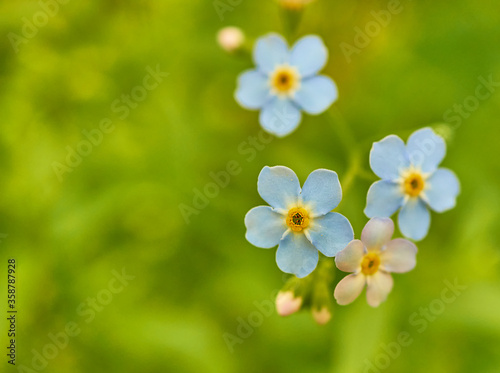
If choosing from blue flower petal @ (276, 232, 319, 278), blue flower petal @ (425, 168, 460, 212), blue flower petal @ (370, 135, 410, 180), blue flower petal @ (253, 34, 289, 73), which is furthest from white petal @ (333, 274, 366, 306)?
blue flower petal @ (253, 34, 289, 73)

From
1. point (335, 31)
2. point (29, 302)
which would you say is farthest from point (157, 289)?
point (335, 31)

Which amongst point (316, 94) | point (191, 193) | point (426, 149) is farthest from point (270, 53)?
point (426, 149)

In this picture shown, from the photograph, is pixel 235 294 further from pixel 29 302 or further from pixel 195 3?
pixel 195 3

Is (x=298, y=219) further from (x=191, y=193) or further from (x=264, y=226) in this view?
(x=191, y=193)

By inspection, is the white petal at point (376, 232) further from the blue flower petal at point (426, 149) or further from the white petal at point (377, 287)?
the blue flower petal at point (426, 149)

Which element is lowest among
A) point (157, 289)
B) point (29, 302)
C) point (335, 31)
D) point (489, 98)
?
point (29, 302)

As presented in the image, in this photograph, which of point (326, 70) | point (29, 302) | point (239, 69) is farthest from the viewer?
point (326, 70)

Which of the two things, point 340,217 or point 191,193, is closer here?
point 340,217
